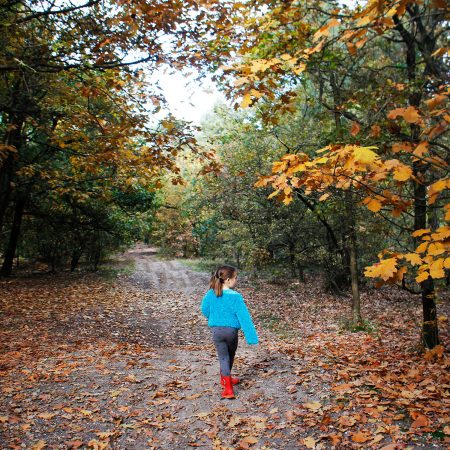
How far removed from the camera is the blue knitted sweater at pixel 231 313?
4.87 metres

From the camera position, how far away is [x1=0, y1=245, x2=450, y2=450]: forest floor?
4.07m

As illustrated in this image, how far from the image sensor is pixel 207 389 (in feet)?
17.6

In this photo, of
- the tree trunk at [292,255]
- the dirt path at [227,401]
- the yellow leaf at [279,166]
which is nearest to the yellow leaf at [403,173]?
the yellow leaf at [279,166]

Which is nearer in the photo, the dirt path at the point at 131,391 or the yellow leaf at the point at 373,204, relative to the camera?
the yellow leaf at the point at 373,204

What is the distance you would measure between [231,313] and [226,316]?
74mm

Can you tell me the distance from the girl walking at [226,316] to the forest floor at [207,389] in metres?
0.51

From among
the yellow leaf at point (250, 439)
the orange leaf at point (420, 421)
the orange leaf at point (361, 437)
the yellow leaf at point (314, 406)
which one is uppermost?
the orange leaf at point (420, 421)

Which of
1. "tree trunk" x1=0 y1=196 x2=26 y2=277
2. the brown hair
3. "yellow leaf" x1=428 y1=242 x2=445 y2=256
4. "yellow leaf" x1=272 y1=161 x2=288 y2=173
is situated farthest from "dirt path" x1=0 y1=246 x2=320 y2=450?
"tree trunk" x1=0 y1=196 x2=26 y2=277

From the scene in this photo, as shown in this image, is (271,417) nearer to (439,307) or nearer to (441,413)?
(441,413)

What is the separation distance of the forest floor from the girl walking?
0.51 m

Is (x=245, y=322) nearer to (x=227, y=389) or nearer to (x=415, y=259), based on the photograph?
(x=227, y=389)

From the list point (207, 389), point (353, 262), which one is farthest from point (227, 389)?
point (353, 262)

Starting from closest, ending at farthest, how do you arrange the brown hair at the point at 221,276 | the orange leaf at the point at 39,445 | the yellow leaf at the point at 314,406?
the orange leaf at the point at 39,445 < the yellow leaf at the point at 314,406 < the brown hair at the point at 221,276

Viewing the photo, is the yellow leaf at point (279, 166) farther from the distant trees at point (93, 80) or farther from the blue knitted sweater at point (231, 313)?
the distant trees at point (93, 80)
